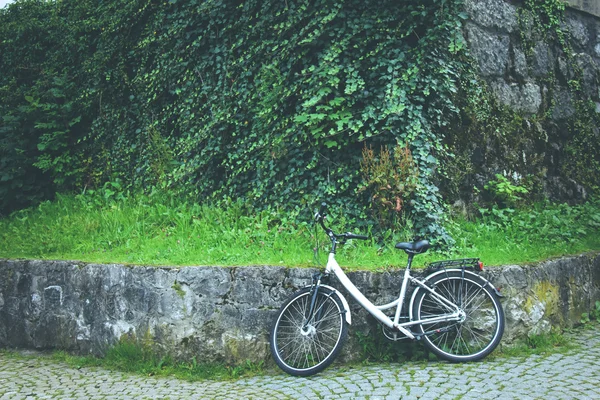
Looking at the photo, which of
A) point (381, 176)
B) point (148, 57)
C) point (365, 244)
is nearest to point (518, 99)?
point (381, 176)

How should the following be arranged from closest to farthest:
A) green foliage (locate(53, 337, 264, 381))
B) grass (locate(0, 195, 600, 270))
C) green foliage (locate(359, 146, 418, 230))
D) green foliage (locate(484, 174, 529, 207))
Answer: green foliage (locate(53, 337, 264, 381)) → grass (locate(0, 195, 600, 270)) → green foliage (locate(359, 146, 418, 230)) → green foliage (locate(484, 174, 529, 207))

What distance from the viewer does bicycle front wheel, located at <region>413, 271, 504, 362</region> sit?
5.72 meters

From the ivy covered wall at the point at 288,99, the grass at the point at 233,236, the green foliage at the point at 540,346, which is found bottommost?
the green foliage at the point at 540,346

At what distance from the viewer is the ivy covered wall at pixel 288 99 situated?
772cm

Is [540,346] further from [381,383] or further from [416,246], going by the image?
[381,383]

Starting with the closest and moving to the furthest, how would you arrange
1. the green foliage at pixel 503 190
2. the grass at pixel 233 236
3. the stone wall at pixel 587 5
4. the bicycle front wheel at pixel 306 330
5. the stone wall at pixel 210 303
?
the bicycle front wheel at pixel 306 330 < the stone wall at pixel 210 303 < the grass at pixel 233 236 < the green foliage at pixel 503 190 < the stone wall at pixel 587 5

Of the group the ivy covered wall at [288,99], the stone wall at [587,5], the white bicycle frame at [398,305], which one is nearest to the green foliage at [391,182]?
the ivy covered wall at [288,99]

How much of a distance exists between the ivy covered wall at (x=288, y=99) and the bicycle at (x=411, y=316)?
145 centimetres

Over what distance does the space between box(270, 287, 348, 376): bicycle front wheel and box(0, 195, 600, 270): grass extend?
48 centimetres

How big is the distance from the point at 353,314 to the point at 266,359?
0.95 m

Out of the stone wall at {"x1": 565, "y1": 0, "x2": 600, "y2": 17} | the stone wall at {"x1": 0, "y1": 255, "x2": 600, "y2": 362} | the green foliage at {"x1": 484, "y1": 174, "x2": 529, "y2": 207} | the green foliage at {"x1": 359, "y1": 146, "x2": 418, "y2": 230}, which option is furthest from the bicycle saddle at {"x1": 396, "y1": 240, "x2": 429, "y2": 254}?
the stone wall at {"x1": 565, "y1": 0, "x2": 600, "y2": 17}

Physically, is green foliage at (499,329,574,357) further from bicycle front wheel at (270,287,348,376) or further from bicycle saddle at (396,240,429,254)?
bicycle front wheel at (270,287,348,376)

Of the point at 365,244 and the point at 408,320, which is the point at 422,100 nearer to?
the point at 365,244

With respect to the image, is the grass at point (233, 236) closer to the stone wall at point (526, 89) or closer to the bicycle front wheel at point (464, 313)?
the bicycle front wheel at point (464, 313)
